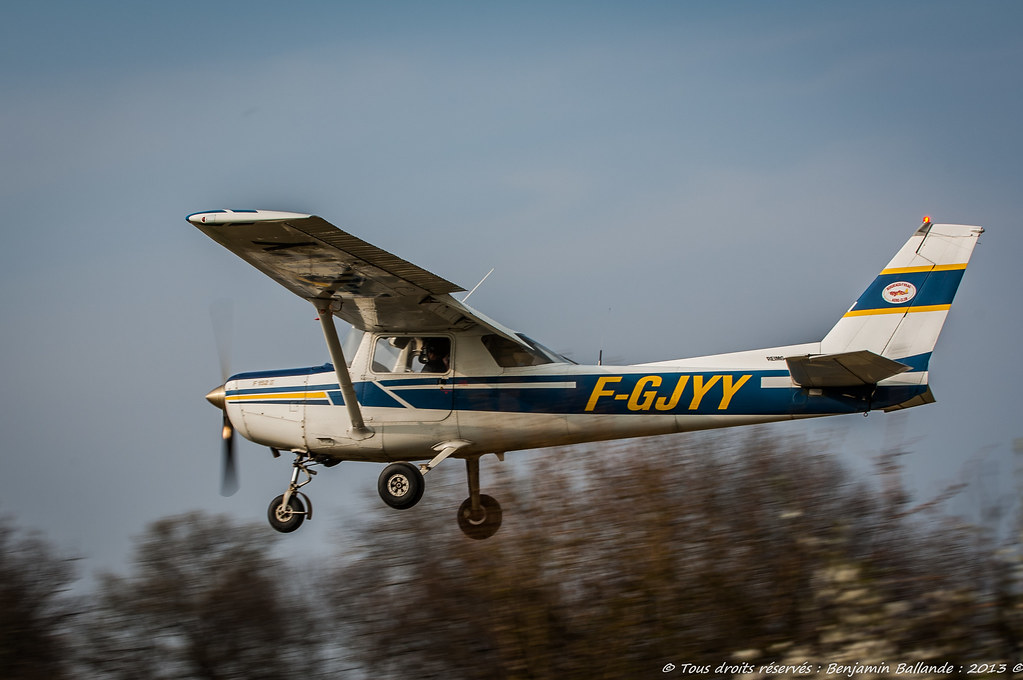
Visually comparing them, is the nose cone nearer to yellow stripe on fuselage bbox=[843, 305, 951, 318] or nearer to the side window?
the side window

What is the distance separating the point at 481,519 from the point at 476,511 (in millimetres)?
110

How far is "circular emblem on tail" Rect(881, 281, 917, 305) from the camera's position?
10.9 metres

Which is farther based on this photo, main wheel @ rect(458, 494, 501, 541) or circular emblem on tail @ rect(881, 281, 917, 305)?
main wheel @ rect(458, 494, 501, 541)

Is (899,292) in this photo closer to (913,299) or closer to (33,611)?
(913,299)

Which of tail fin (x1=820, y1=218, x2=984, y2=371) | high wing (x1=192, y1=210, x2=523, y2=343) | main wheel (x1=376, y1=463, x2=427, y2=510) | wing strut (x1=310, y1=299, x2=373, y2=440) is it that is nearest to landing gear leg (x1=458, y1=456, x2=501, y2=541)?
main wheel (x1=376, y1=463, x2=427, y2=510)

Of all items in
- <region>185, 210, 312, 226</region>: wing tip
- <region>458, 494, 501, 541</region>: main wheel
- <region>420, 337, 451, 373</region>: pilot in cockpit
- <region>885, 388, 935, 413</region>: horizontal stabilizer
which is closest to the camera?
<region>185, 210, 312, 226</region>: wing tip

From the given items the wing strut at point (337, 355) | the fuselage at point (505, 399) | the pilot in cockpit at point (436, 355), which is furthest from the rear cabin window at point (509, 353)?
the wing strut at point (337, 355)

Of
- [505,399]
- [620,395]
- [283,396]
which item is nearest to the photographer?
[620,395]

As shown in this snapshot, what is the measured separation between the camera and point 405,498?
11328 mm

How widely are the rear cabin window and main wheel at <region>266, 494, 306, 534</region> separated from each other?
272cm

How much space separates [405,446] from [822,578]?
16.3 ft

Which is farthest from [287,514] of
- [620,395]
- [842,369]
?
[842,369]

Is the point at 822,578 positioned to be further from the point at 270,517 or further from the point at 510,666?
the point at 270,517

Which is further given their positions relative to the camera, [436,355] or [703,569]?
[436,355]
